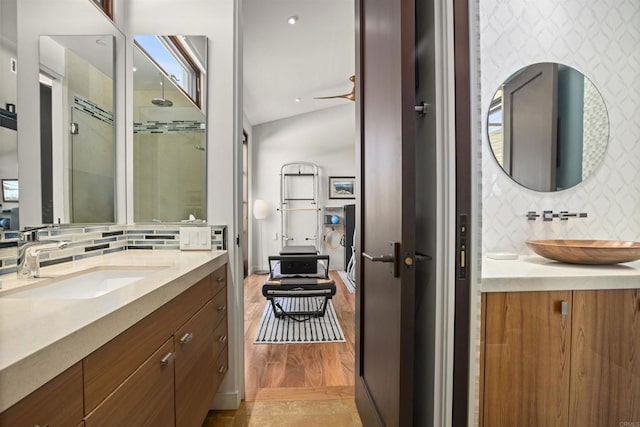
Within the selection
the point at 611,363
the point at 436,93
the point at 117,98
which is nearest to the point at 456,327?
the point at 611,363

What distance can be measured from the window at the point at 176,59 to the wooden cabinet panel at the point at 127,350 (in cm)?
123

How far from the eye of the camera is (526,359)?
975mm

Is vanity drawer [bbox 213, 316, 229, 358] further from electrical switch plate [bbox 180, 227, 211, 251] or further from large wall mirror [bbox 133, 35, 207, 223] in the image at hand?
large wall mirror [bbox 133, 35, 207, 223]

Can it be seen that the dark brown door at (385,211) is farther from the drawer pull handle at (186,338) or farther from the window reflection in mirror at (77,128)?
the window reflection in mirror at (77,128)

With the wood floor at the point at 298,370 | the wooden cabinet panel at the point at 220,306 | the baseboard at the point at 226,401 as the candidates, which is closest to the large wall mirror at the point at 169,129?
the wooden cabinet panel at the point at 220,306

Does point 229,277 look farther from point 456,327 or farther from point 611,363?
point 611,363

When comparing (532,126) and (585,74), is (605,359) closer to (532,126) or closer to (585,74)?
(532,126)

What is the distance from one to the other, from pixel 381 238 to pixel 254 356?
1.68m

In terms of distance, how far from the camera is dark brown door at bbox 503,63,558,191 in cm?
151

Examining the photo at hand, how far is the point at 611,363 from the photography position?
3.26 ft

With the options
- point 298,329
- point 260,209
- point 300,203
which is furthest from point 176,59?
point 300,203

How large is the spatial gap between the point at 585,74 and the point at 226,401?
105 inches

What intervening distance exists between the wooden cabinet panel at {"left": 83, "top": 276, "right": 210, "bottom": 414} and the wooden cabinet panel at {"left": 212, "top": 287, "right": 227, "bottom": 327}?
360mm

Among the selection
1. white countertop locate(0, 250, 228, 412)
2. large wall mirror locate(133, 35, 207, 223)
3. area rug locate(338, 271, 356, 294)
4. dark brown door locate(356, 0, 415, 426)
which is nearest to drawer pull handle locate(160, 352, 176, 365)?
white countertop locate(0, 250, 228, 412)
